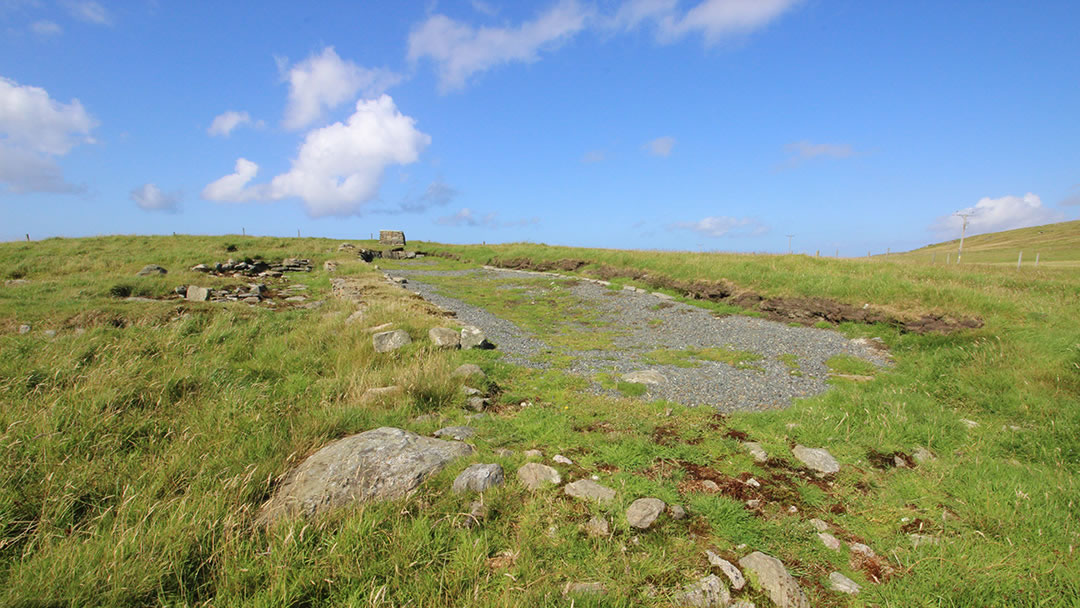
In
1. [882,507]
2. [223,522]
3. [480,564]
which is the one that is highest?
[223,522]

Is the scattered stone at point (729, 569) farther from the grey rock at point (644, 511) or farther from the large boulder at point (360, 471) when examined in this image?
the large boulder at point (360, 471)

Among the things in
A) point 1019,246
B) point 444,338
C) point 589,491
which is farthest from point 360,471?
point 1019,246

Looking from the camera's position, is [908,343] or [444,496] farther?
[908,343]

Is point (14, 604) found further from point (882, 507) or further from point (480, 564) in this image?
point (882, 507)

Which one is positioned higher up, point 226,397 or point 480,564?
point 226,397

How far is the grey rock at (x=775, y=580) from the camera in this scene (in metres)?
3.36

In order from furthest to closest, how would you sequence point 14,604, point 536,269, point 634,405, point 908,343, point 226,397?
point 536,269 → point 908,343 → point 634,405 → point 226,397 → point 14,604

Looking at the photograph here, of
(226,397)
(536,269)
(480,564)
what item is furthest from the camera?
(536,269)

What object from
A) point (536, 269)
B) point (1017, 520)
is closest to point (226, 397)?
point (1017, 520)

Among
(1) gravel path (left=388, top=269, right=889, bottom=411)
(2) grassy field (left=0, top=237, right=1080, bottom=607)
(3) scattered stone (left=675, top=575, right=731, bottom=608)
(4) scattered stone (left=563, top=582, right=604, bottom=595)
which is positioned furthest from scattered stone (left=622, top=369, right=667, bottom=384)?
(4) scattered stone (left=563, top=582, right=604, bottom=595)

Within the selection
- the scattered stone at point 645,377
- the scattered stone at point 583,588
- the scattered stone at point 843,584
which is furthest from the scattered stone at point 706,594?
the scattered stone at point 645,377

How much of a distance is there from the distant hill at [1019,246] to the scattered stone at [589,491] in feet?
193

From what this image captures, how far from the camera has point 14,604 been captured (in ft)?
8.41

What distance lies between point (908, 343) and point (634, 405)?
28.1ft
